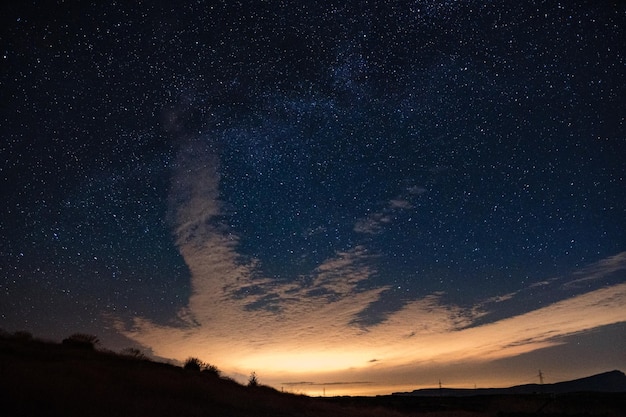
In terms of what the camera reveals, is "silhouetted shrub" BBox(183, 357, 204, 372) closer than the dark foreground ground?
No

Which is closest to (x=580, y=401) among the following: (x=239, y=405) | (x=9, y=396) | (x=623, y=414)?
(x=623, y=414)

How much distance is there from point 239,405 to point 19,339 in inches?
439

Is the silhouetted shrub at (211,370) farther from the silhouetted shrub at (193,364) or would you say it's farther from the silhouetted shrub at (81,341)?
the silhouetted shrub at (81,341)

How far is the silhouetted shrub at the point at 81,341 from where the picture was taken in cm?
2127

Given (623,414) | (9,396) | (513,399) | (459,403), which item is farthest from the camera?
(459,403)

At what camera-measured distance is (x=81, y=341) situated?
21.6m

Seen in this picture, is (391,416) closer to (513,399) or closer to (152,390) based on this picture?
(513,399)

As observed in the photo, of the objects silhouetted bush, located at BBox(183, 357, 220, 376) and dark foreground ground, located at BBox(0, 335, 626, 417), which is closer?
dark foreground ground, located at BBox(0, 335, 626, 417)

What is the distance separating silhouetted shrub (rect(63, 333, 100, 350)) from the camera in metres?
21.3

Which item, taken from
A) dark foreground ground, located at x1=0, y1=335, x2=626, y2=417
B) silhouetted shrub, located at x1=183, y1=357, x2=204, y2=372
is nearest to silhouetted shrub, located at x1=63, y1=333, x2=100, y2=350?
dark foreground ground, located at x1=0, y1=335, x2=626, y2=417

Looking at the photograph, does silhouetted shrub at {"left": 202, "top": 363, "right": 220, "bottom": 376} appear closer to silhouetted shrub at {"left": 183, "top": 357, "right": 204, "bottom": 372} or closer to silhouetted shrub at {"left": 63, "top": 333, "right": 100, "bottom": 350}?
silhouetted shrub at {"left": 183, "top": 357, "right": 204, "bottom": 372}

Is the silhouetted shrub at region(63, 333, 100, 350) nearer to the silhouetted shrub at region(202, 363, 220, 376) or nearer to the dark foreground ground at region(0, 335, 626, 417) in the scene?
the dark foreground ground at region(0, 335, 626, 417)

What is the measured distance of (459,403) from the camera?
37.2 m

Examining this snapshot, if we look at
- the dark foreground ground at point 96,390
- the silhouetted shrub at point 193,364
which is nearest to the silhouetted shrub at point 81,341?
the dark foreground ground at point 96,390
